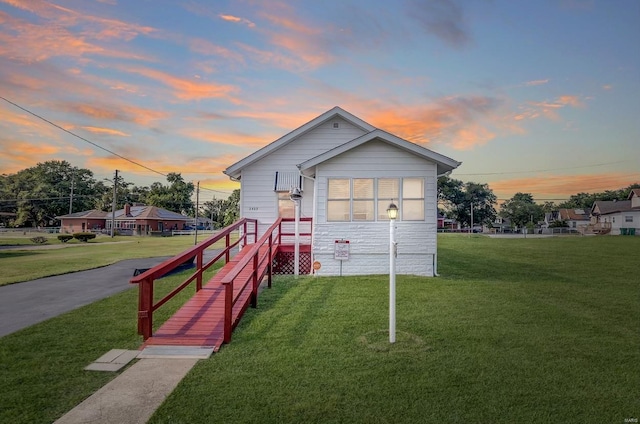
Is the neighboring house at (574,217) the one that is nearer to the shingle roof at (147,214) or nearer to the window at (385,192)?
the shingle roof at (147,214)

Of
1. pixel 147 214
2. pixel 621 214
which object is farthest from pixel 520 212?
pixel 147 214

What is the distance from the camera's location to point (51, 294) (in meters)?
10.5

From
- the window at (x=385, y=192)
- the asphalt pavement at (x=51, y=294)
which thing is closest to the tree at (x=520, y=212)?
the window at (x=385, y=192)

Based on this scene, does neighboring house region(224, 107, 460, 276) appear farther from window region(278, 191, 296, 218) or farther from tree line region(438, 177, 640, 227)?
tree line region(438, 177, 640, 227)

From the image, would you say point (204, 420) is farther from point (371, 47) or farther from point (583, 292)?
point (371, 47)

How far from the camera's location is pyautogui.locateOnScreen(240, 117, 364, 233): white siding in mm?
14906

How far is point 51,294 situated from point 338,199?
30.0ft

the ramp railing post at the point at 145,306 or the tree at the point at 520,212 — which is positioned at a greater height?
the tree at the point at 520,212

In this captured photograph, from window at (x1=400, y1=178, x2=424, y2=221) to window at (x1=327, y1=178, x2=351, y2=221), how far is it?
1.87 metres

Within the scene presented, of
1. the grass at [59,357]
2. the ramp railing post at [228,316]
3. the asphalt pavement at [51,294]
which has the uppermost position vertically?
the ramp railing post at [228,316]

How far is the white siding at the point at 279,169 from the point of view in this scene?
14906 millimetres

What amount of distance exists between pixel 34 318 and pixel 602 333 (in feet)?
37.1

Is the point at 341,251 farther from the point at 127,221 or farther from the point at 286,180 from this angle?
the point at 127,221

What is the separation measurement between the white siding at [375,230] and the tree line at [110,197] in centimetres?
5145
